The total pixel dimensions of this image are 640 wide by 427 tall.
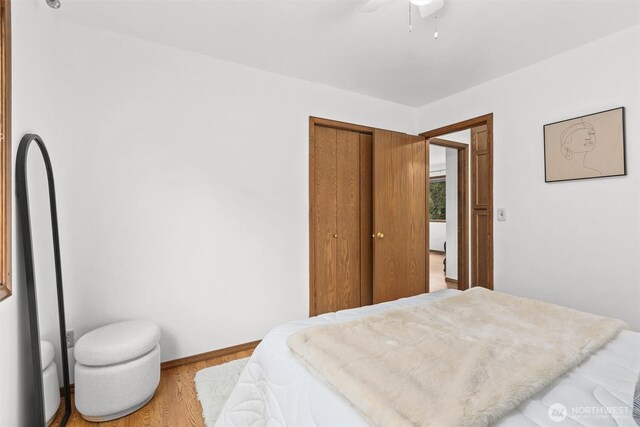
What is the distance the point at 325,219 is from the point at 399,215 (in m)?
0.89

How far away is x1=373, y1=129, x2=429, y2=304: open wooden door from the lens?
131 inches

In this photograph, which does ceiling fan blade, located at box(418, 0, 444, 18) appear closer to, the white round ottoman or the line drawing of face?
the line drawing of face

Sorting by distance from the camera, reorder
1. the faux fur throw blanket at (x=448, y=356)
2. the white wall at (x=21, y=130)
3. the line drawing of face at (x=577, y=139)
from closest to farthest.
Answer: the faux fur throw blanket at (x=448, y=356)
the white wall at (x=21, y=130)
the line drawing of face at (x=577, y=139)

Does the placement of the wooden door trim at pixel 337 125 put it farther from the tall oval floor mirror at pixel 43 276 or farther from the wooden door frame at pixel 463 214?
the tall oval floor mirror at pixel 43 276

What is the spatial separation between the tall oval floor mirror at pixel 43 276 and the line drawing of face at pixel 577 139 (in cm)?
352

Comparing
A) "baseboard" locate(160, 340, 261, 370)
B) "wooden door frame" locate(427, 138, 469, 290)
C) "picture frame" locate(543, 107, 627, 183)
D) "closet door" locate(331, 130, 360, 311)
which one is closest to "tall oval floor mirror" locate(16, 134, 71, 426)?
"baseboard" locate(160, 340, 261, 370)

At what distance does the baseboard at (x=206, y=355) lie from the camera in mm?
2387

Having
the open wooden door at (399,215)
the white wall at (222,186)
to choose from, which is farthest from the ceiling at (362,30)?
the open wooden door at (399,215)

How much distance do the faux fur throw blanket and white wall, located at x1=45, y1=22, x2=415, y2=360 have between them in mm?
1488

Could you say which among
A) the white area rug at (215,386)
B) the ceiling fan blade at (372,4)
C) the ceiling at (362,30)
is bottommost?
the white area rug at (215,386)

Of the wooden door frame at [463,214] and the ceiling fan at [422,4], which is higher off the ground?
the ceiling fan at [422,4]

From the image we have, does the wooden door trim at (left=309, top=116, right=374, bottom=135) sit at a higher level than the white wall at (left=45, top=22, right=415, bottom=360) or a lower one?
higher

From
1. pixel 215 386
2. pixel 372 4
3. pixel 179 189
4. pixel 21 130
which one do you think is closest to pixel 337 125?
pixel 372 4

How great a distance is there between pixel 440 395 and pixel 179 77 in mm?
2663
